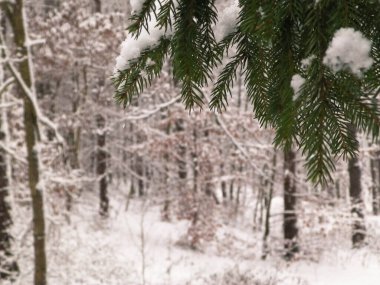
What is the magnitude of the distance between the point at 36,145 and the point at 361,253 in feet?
28.8

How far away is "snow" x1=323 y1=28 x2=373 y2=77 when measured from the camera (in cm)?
111

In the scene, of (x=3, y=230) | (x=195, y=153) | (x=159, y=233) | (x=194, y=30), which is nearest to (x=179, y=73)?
(x=194, y=30)

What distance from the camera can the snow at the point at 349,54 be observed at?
1108mm

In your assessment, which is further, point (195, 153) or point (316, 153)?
point (195, 153)

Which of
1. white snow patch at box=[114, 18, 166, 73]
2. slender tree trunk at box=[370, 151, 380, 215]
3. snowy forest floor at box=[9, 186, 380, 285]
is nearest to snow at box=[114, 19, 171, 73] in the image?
white snow patch at box=[114, 18, 166, 73]

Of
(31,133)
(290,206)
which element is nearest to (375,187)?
(290,206)

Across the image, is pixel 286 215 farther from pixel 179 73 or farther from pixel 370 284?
pixel 179 73

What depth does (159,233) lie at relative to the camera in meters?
15.5

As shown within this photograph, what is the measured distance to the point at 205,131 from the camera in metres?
12.5

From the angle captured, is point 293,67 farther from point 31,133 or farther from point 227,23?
point 31,133

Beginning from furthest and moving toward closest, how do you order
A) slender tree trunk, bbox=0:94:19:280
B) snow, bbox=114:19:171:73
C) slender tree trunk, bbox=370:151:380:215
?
1. slender tree trunk, bbox=370:151:380:215
2. slender tree trunk, bbox=0:94:19:280
3. snow, bbox=114:19:171:73

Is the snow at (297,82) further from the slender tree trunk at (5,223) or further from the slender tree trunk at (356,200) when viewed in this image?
the slender tree trunk at (356,200)

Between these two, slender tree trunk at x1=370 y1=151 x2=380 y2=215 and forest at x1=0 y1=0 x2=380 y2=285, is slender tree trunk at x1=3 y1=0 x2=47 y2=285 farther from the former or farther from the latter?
slender tree trunk at x1=370 y1=151 x2=380 y2=215

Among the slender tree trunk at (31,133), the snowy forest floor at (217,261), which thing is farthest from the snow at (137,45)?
the snowy forest floor at (217,261)
